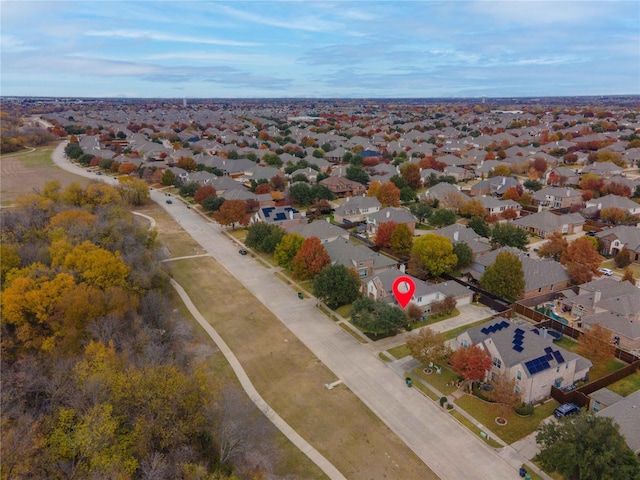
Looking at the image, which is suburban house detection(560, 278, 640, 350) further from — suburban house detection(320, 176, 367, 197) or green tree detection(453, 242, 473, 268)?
suburban house detection(320, 176, 367, 197)

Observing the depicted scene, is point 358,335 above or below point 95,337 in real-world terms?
below

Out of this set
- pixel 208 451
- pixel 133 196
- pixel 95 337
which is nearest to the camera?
pixel 208 451

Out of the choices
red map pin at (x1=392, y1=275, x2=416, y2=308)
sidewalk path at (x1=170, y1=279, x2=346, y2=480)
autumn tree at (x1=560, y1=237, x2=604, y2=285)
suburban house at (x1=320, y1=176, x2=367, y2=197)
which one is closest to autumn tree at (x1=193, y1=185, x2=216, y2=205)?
suburban house at (x1=320, y1=176, x2=367, y2=197)

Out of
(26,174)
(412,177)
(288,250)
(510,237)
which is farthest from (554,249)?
(26,174)

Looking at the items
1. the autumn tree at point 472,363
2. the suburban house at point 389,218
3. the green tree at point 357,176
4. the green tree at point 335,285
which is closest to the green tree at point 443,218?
the suburban house at point 389,218

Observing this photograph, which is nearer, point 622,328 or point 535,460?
point 535,460

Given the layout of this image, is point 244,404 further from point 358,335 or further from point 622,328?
point 622,328

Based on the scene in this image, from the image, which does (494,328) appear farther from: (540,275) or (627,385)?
(540,275)

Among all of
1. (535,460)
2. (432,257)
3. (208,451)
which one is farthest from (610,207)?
(208,451)
